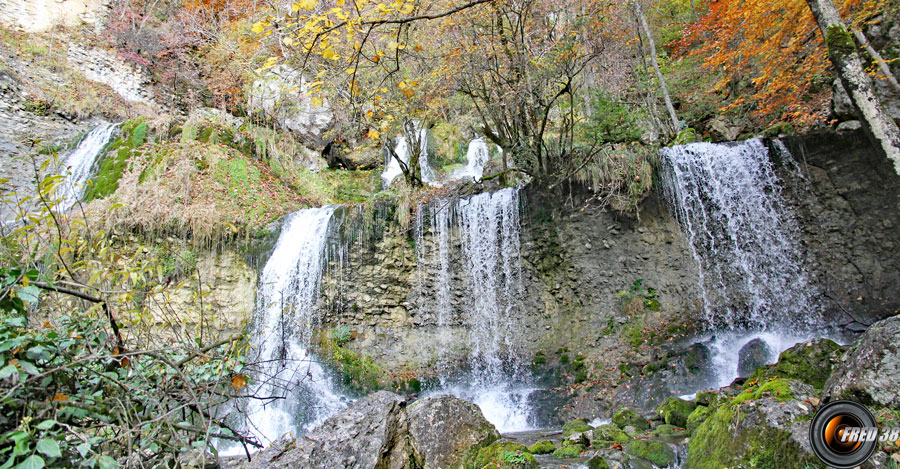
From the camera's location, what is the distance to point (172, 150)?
11.7 meters

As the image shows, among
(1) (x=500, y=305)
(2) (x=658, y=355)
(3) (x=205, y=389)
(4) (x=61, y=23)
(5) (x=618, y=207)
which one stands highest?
(4) (x=61, y=23)

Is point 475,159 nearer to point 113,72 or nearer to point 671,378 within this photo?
point 671,378

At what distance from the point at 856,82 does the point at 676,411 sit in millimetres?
4277

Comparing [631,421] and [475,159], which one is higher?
[475,159]

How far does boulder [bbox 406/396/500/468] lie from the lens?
155 inches

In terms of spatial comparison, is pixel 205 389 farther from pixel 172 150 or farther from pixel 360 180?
pixel 360 180

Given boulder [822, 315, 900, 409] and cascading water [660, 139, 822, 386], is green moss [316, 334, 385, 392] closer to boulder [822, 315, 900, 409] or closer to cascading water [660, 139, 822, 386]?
cascading water [660, 139, 822, 386]

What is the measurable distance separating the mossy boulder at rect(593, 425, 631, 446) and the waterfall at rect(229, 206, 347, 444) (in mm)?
5085

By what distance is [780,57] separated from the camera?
9711 millimetres

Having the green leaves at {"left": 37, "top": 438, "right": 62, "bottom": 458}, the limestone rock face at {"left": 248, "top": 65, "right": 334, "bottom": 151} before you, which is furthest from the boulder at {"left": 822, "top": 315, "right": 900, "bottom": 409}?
the limestone rock face at {"left": 248, "top": 65, "right": 334, "bottom": 151}

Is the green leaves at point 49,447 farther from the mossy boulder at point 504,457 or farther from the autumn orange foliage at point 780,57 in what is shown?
the autumn orange foliage at point 780,57

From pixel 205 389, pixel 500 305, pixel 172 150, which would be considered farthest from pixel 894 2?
pixel 172 150

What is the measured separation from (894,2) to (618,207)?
625cm

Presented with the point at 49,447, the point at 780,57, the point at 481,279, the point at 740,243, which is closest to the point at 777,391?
the point at 49,447
